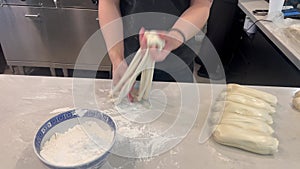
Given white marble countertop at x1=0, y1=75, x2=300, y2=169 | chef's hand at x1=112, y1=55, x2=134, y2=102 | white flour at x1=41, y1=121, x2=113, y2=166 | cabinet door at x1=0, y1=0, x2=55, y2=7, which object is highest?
chef's hand at x1=112, y1=55, x2=134, y2=102

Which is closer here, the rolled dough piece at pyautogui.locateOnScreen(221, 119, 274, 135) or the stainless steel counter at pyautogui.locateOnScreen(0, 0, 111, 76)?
the rolled dough piece at pyautogui.locateOnScreen(221, 119, 274, 135)

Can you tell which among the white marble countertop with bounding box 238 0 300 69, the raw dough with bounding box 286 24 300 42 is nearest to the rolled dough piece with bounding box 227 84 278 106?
the white marble countertop with bounding box 238 0 300 69

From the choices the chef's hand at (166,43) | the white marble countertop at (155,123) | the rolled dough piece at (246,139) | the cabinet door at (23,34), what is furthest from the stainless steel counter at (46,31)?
the rolled dough piece at (246,139)

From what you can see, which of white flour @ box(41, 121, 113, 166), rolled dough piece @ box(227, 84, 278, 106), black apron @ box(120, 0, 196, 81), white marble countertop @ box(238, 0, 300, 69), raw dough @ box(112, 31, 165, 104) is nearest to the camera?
white flour @ box(41, 121, 113, 166)

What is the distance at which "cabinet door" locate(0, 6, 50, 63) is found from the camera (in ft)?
6.33

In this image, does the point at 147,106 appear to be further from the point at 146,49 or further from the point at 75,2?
the point at 75,2

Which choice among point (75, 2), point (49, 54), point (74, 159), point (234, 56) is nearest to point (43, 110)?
point (74, 159)

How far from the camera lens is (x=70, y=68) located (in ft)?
7.25

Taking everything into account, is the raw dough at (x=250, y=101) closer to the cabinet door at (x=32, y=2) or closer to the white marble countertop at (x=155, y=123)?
the white marble countertop at (x=155, y=123)

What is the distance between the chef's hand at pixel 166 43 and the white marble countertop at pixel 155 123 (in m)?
0.16

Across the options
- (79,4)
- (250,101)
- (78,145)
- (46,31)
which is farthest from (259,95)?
(46,31)

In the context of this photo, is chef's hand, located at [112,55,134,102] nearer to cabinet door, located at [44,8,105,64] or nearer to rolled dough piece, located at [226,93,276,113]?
rolled dough piece, located at [226,93,276,113]

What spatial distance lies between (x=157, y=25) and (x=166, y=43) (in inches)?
10.0

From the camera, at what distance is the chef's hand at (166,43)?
0.69 m
